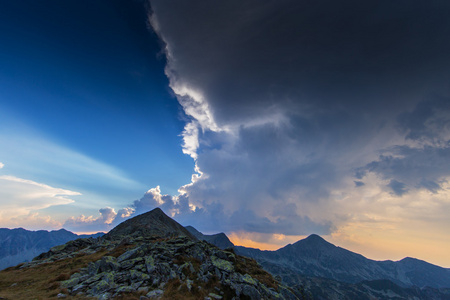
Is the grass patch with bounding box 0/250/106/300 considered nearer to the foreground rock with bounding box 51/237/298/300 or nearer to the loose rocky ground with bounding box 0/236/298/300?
the loose rocky ground with bounding box 0/236/298/300

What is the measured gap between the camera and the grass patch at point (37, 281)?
89.6 ft

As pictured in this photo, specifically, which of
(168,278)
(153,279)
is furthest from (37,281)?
(168,278)

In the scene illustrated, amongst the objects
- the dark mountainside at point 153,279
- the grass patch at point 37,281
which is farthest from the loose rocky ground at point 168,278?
the grass patch at point 37,281

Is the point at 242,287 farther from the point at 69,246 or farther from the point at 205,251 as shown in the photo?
the point at 69,246

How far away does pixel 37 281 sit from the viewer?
34219 mm

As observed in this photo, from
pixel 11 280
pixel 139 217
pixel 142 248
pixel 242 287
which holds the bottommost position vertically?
pixel 11 280

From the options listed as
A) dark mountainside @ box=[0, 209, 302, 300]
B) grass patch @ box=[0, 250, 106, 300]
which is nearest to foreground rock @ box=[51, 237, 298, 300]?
dark mountainside @ box=[0, 209, 302, 300]

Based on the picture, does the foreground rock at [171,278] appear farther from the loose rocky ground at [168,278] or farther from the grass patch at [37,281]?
the grass patch at [37,281]

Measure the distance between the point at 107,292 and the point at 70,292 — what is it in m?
5.42

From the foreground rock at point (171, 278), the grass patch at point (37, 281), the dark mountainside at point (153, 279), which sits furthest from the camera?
the foreground rock at point (171, 278)

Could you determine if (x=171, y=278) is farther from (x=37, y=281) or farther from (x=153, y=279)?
(x=37, y=281)

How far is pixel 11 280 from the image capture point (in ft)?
116

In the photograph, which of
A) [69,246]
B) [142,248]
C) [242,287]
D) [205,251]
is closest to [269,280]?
[242,287]

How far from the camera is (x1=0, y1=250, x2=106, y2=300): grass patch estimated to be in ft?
89.6
